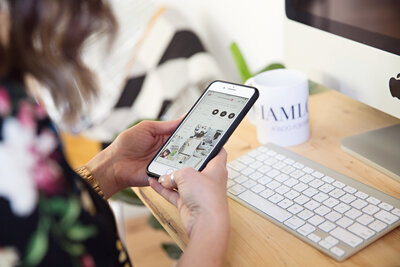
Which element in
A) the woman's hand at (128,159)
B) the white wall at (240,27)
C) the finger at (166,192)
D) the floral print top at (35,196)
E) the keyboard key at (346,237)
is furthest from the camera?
the white wall at (240,27)

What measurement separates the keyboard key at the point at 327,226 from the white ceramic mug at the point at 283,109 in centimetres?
22

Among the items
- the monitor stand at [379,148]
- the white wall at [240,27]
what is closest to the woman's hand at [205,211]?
the monitor stand at [379,148]

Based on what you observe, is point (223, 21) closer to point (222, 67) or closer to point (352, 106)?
point (222, 67)

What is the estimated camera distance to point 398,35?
648 mm

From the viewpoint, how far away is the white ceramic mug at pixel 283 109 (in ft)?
2.46

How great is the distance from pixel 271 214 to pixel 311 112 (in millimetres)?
326

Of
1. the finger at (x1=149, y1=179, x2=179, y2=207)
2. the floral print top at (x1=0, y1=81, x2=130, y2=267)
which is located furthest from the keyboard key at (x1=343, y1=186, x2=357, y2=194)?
the floral print top at (x1=0, y1=81, x2=130, y2=267)

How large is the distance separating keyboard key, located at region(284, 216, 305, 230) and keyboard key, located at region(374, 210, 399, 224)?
87mm

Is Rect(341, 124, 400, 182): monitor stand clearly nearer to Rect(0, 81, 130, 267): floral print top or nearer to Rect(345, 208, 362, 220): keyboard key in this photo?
Rect(345, 208, 362, 220): keyboard key

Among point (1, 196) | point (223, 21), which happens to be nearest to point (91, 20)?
point (1, 196)

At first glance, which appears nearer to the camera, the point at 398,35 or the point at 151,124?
the point at 398,35

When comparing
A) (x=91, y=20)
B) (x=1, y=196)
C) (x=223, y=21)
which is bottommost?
(x=223, y=21)

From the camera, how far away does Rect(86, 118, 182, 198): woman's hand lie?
2.48 ft

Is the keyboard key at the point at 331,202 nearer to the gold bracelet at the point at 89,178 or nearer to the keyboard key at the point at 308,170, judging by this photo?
the keyboard key at the point at 308,170
